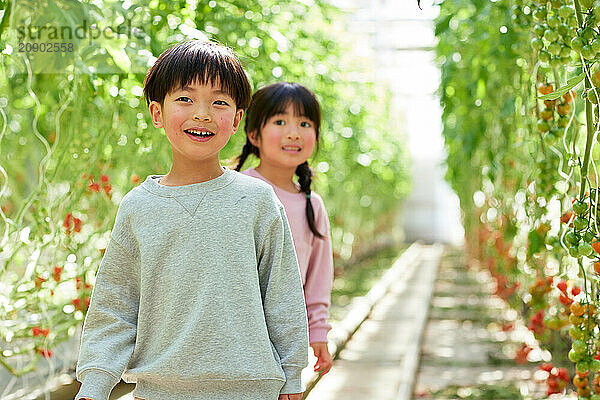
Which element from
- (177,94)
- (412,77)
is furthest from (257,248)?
(412,77)

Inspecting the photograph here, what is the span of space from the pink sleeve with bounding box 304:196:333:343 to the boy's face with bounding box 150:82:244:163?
0.68 m

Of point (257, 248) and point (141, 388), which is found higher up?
point (257, 248)

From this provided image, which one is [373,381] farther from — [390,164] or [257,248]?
[390,164]

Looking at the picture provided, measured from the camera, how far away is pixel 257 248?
57.9 inches

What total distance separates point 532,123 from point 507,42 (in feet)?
1.27

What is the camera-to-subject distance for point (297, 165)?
6.97ft

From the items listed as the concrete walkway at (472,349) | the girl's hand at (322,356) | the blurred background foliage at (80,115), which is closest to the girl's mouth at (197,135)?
the blurred background foliage at (80,115)

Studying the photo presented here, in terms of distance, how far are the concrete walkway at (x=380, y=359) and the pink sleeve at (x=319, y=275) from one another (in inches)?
69.5

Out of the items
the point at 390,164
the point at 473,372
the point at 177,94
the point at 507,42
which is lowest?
the point at 473,372

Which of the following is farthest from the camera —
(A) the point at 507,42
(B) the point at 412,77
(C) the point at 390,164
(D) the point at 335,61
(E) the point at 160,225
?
(B) the point at 412,77

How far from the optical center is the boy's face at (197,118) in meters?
1.43

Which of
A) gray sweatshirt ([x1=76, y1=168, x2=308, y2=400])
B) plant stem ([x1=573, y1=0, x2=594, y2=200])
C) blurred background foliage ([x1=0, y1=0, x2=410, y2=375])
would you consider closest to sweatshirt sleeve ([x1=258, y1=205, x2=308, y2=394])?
gray sweatshirt ([x1=76, y1=168, x2=308, y2=400])

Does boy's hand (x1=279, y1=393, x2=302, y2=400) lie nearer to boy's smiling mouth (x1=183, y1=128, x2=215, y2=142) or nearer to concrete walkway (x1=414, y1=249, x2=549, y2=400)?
boy's smiling mouth (x1=183, y1=128, x2=215, y2=142)

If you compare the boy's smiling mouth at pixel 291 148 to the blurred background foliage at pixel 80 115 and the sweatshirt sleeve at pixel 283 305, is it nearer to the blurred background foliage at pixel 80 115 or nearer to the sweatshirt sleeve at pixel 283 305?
the blurred background foliage at pixel 80 115
